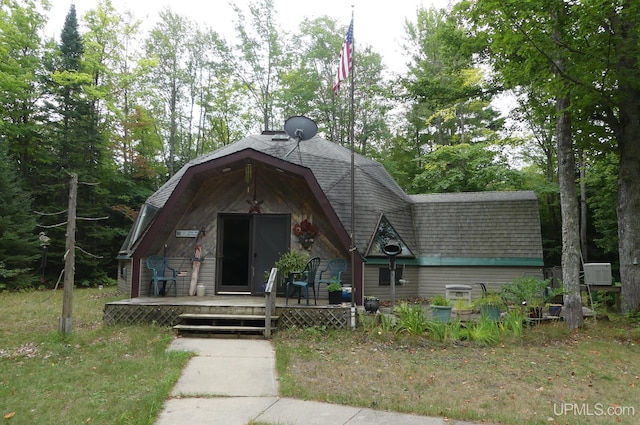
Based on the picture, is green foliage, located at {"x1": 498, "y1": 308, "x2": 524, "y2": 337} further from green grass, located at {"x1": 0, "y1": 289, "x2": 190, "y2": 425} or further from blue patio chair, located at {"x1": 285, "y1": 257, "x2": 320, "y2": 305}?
green grass, located at {"x1": 0, "y1": 289, "x2": 190, "y2": 425}

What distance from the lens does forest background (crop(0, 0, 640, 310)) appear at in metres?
8.47

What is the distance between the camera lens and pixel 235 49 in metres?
25.1

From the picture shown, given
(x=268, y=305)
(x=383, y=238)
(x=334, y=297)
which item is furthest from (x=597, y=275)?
(x=268, y=305)

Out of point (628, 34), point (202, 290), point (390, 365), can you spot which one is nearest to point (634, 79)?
point (628, 34)

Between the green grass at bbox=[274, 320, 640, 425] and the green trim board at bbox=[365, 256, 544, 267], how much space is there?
3.65m

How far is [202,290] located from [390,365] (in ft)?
20.3

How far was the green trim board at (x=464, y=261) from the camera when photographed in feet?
37.6

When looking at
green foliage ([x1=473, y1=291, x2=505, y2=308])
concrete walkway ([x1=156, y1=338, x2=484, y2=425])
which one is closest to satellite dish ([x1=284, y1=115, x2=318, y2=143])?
green foliage ([x1=473, y1=291, x2=505, y2=308])

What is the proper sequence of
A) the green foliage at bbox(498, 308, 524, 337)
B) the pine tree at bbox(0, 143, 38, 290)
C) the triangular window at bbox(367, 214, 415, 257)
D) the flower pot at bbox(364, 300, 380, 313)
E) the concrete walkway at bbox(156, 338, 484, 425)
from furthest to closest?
1. the pine tree at bbox(0, 143, 38, 290)
2. the triangular window at bbox(367, 214, 415, 257)
3. the flower pot at bbox(364, 300, 380, 313)
4. the green foliage at bbox(498, 308, 524, 337)
5. the concrete walkway at bbox(156, 338, 484, 425)

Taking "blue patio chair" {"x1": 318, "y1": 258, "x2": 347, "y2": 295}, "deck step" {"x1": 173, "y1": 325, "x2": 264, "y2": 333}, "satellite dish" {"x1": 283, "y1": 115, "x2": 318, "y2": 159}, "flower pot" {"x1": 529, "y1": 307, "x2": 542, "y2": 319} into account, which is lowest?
"deck step" {"x1": 173, "y1": 325, "x2": 264, "y2": 333}

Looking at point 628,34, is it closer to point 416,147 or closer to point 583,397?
point 583,397

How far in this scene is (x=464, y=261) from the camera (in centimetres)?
1195

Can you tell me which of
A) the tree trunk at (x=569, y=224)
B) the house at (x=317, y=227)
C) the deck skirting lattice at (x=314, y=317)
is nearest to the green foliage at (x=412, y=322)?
the deck skirting lattice at (x=314, y=317)

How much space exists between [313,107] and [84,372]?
21705mm
